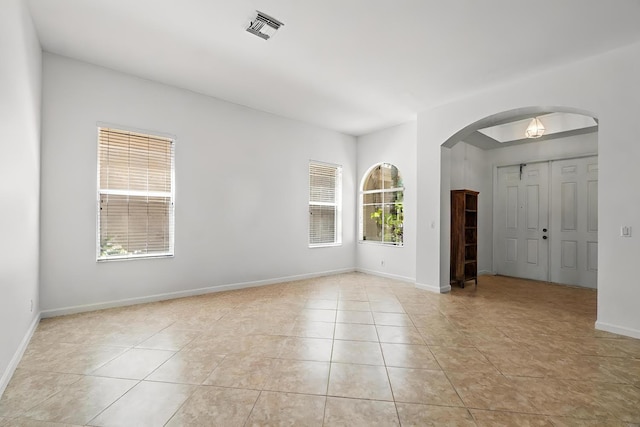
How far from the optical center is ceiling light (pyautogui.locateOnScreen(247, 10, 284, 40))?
277 centimetres

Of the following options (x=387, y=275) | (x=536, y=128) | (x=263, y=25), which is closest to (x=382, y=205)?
(x=387, y=275)

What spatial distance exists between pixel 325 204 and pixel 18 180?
4.62m

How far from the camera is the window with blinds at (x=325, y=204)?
6.08 meters

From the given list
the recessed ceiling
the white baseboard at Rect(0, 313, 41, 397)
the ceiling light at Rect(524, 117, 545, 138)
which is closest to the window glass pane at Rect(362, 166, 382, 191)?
the recessed ceiling

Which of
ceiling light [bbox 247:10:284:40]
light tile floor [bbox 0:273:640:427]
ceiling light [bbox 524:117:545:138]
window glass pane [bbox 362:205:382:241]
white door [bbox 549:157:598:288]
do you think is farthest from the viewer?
window glass pane [bbox 362:205:382:241]

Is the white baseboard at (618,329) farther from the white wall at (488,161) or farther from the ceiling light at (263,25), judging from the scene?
the ceiling light at (263,25)

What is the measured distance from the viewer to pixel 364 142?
260 inches

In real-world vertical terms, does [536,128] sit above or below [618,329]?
above

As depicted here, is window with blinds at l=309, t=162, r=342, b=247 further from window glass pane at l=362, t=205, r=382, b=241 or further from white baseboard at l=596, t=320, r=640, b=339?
white baseboard at l=596, t=320, r=640, b=339

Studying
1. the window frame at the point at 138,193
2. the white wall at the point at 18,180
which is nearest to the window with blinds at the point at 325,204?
the window frame at the point at 138,193

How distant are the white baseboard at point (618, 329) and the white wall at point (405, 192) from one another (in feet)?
8.52

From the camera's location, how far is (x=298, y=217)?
18.9ft

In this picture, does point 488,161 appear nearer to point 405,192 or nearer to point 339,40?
point 405,192

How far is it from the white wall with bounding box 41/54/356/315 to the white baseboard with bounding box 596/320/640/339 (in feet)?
13.5
